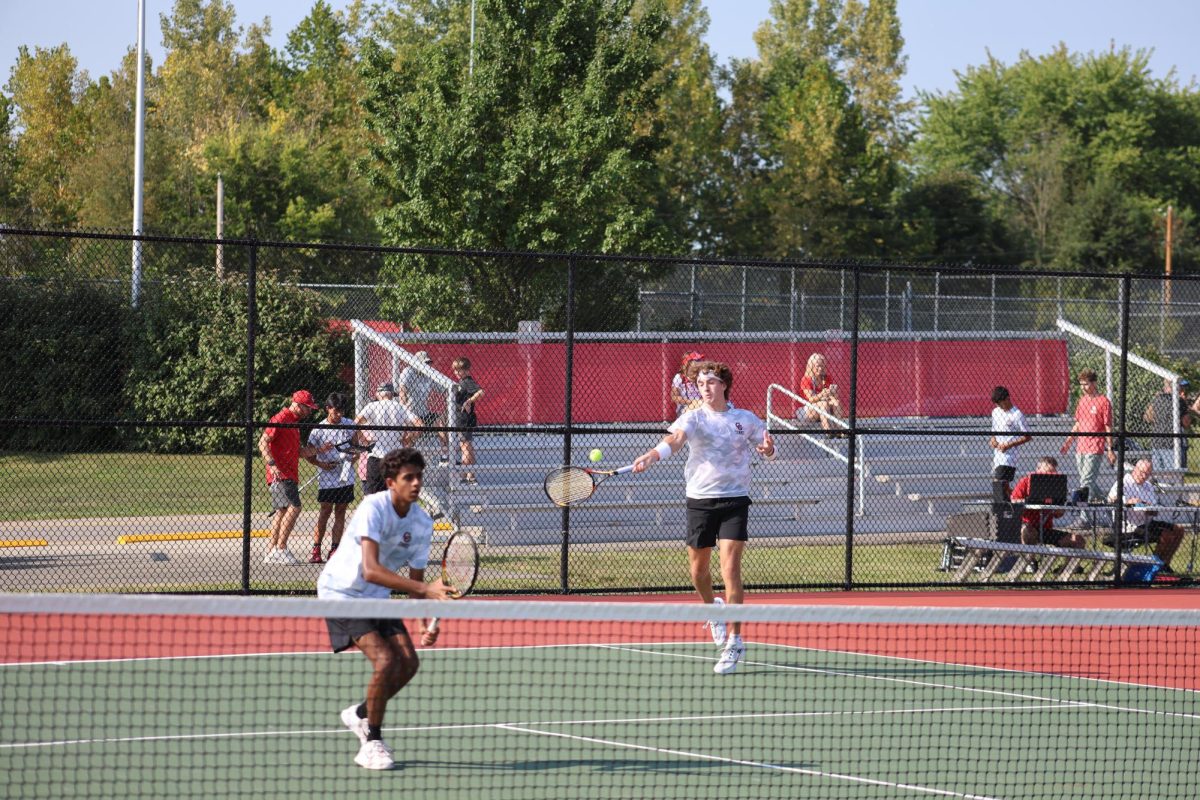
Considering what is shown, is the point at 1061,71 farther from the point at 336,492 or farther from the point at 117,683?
the point at 117,683

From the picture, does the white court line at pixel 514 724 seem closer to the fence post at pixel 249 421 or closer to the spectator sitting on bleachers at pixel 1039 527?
the fence post at pixel 249 421

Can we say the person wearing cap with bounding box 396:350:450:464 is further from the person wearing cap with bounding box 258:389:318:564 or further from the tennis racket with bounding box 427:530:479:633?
the tennis racket with bounding box 427:530:479:633

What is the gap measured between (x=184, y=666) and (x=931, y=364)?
31.2 ft

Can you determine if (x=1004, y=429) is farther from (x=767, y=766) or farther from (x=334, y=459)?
(x=767, y=766)

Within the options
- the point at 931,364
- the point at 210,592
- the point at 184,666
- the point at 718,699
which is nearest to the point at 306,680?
the point at 184,666

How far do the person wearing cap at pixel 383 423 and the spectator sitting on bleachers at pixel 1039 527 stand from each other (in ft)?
18.2

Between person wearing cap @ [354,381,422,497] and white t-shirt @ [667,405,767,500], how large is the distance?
4062mm

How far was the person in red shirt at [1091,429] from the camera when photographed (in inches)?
555

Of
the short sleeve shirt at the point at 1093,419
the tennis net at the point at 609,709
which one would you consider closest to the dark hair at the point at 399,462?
the tennis net at the point at 609,709

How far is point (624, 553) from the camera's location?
14039mm

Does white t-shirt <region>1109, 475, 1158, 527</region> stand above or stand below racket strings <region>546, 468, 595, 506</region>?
below

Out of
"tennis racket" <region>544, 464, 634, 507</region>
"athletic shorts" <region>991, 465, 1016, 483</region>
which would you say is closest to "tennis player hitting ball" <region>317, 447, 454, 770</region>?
"tennis racket" <region>544, 464, 634, 507</region>

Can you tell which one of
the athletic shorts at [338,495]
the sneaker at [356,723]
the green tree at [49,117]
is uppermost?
the green tree at [49,117]

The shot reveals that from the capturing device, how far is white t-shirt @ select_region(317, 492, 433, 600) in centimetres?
626
